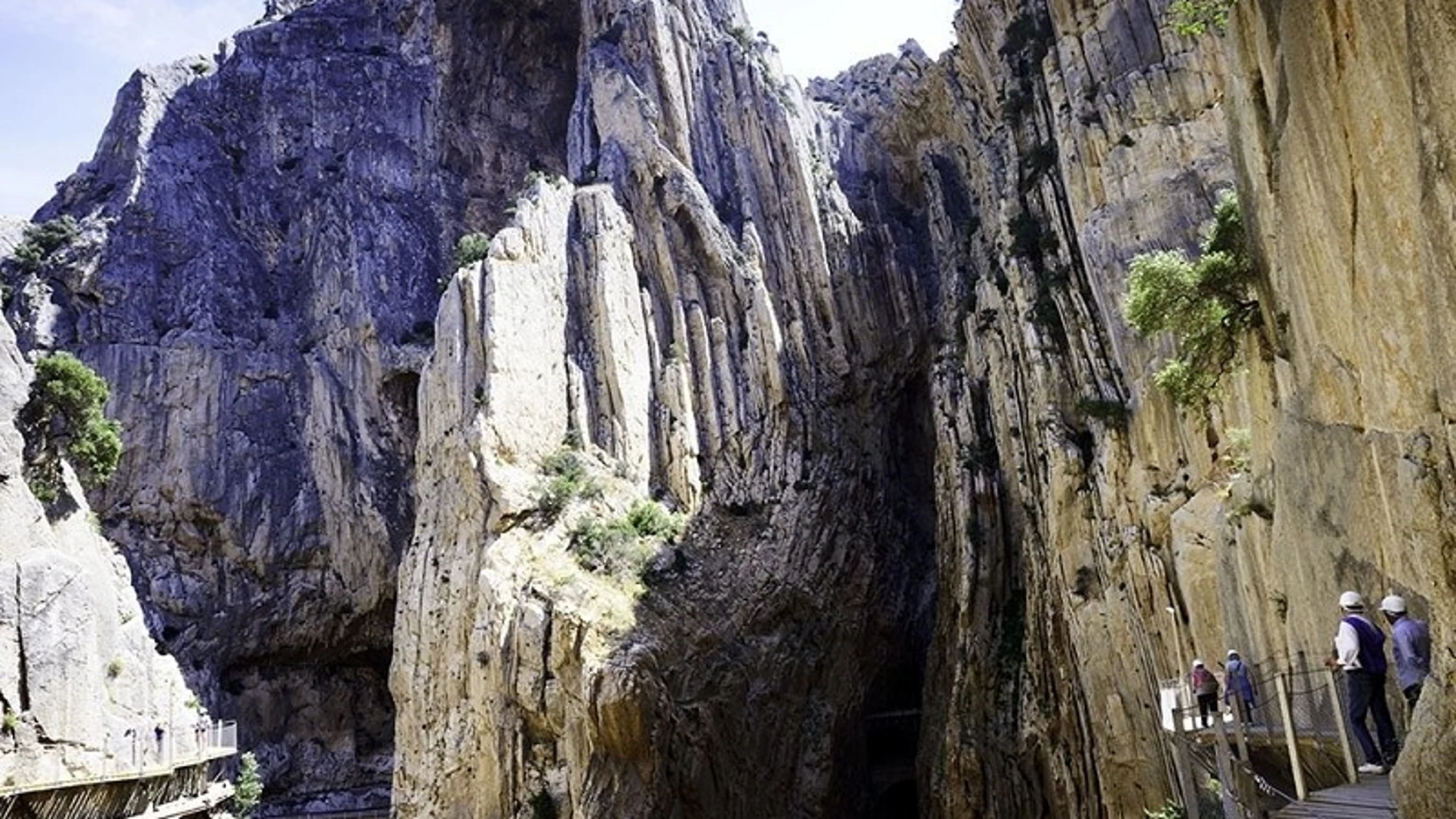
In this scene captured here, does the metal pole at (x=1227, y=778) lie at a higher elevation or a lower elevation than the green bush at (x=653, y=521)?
lower

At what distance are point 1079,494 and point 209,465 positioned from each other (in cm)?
3573

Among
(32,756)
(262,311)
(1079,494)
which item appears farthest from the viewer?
(262,311)

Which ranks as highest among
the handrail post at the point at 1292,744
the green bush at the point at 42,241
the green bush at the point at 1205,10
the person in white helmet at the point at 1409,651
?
the green bush at the point at 42,241

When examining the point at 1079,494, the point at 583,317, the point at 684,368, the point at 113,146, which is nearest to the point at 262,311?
the point at 113,146

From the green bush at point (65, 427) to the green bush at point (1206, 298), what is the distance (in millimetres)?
25094

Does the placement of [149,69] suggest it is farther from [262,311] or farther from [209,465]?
[209,465]

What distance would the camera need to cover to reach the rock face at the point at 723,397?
59.3ft

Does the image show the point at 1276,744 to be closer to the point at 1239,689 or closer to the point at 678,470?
the point at 1239,689

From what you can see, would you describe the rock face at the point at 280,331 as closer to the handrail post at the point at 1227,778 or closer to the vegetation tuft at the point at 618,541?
the vegetation tuft at the point at 618,541

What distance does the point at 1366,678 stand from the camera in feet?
28.9

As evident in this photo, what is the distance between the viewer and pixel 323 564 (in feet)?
160

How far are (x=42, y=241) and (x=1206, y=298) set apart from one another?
4882cm

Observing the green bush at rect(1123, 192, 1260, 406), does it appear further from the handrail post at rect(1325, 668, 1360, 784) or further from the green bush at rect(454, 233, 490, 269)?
the green bush at rect(454, 233, 490, 269)

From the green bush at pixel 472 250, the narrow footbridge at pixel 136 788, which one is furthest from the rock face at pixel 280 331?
the narrow footbridge at pixel 136 788
